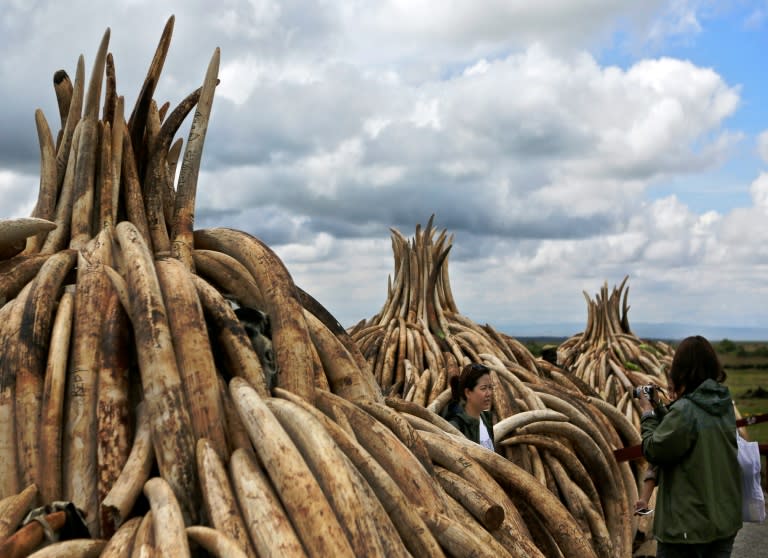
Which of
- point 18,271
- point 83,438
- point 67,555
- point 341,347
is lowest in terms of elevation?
point 67,555

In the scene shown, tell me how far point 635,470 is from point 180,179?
4.33 meters

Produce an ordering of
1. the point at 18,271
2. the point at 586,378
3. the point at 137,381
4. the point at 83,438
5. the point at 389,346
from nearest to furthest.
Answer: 1. the point at 83,438
2. the point at 137,381
3. the point at 18,271
4. the point at 389,346
5. the point at 586,378

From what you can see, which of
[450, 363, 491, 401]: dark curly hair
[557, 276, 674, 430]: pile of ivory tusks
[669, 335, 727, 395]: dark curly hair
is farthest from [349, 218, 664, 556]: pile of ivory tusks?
[557, 276, 674, 430]: pile of ivory tusks

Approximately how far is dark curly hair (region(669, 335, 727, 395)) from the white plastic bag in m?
0.36

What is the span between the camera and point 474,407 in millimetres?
5039

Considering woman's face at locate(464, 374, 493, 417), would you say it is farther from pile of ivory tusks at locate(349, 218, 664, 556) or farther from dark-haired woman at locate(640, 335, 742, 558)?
dark-haired woman at locate(640, 335, 742, 558)

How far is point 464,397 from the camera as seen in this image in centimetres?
512

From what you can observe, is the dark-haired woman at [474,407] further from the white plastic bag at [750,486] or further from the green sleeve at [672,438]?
the white plastic bag at [750,486]

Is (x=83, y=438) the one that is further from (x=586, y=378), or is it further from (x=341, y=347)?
(x=586, y=378)

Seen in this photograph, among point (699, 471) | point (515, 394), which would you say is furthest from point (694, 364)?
point (515, 394)

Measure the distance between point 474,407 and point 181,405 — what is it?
2.90 m

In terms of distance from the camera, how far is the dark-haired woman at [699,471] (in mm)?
4520

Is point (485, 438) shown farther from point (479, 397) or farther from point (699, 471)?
point (699, 471)

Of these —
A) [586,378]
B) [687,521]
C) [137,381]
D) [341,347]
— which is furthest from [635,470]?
[586,378]
